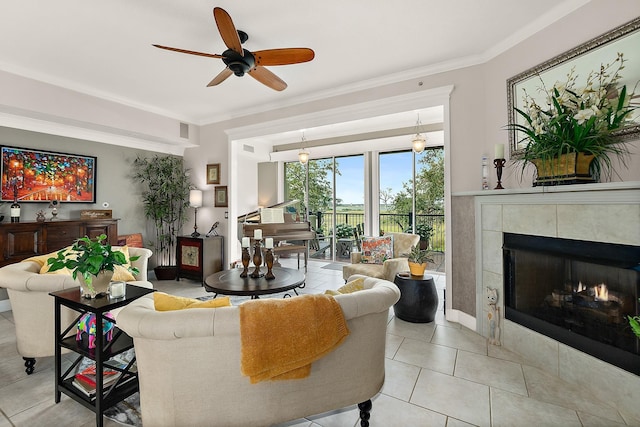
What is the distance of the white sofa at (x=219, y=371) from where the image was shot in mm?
1257

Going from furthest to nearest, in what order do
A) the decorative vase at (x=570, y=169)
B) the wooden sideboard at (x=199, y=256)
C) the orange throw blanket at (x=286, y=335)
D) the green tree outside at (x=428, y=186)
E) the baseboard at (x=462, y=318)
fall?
the green tree outside at (x=428, y=186) → the wooden sideboard at (x=199, y=256) → the baseboard at (x=462, y=318) → the decorative vase at (x=570, y=169) → the orange throw blanket at (x=286, y=335)

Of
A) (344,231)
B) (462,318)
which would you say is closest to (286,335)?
(462,318)

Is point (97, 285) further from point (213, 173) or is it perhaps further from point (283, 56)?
point (213, 173)

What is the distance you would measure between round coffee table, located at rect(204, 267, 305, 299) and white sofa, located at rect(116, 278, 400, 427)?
1084 millimetres

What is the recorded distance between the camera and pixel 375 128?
18.9 ft

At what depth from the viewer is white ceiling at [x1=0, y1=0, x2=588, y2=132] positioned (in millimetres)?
2344

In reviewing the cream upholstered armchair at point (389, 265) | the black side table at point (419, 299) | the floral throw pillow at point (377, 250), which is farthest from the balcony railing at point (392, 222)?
the black side table at point (419, 299)

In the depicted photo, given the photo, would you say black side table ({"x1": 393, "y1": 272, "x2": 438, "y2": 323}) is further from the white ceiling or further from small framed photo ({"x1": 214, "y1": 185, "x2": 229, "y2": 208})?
small framed photo ({"x1": 214, "y1": 185, "x2": 229, "y2": 208})

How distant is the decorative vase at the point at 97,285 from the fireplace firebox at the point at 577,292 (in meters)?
3.23

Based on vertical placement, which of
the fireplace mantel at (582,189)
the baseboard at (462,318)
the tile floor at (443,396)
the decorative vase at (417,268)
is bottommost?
the tile floor at (443,396)

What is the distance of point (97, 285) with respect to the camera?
1.91 m

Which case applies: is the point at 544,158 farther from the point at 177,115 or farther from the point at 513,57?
the point at 177,115

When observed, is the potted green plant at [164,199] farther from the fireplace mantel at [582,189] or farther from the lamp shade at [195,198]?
the fireplace mantel at [582,189]

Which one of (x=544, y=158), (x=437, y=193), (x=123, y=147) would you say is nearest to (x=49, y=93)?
(x=123, y=147)
